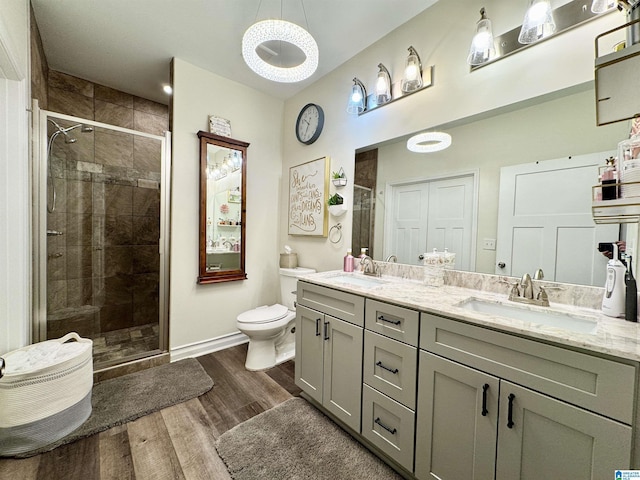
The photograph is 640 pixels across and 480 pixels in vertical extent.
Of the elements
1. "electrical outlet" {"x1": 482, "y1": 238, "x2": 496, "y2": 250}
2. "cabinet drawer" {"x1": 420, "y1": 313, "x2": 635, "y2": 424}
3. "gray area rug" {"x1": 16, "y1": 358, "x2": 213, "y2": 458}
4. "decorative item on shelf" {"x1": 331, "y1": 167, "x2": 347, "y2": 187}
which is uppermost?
"decorative item on shelf" {"x1": 331, "y1": 167, "x2": 347, "y2": 187}

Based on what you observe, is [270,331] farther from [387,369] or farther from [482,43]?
[482,43]

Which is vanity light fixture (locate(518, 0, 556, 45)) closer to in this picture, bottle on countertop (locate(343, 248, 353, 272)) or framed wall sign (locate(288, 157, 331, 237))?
framed wall sign (locate(288, 157, 331, 237))

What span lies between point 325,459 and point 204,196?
2.23 m

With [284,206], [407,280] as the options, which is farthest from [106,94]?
[407,280]

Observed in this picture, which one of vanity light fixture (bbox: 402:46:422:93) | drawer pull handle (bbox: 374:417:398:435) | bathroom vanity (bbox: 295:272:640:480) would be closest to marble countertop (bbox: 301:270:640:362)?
bathroom vanity (bbox: 295:272:640:480)

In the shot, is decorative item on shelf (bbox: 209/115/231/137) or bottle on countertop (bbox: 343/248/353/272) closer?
bottle on countertop (bbox: 343/248/353/272)

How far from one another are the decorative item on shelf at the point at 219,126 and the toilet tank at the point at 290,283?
1.50m

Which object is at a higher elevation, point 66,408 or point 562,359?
point 562,359

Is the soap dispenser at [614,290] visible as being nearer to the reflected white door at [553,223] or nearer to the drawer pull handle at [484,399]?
the reflected white door at [553,223]

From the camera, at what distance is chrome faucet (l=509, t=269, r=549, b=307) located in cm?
119

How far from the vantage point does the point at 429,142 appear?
1.73 m

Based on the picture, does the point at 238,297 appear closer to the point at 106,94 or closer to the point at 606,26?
the point at 106,94

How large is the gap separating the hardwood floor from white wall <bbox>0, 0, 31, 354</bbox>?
2.45 feet

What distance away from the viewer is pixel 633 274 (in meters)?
1.05
